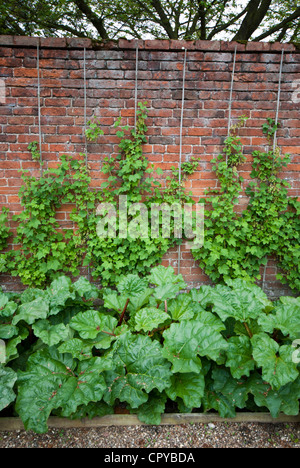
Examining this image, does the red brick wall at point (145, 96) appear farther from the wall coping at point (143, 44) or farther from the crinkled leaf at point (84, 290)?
the crinkled leaf at point (84, 290)

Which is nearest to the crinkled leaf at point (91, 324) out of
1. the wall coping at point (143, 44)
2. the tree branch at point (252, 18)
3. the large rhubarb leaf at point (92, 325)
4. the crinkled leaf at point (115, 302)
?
the large rhubarb leaf at point (92, 325)

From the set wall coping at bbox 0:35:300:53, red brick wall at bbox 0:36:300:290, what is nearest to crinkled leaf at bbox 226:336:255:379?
red brick wall at bbox 0:36:300:290

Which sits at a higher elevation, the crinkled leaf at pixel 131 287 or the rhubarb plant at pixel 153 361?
the crinkled leaf at pixel 131 287

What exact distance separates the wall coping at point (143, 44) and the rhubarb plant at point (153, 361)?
7.02ft

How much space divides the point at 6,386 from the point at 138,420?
78cm

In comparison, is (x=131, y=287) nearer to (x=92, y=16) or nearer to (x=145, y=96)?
(x=145, y=96)

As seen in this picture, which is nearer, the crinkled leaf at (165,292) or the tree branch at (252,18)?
the crinkled leaf at (165,292)

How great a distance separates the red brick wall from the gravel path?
6.75 feet

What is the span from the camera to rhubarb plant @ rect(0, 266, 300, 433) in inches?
66.2

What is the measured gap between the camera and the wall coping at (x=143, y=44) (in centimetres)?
275

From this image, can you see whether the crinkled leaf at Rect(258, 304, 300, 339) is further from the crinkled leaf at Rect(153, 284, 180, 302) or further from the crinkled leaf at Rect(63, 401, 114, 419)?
the crinkled leaf at Rect(63, 401, 114, 419)

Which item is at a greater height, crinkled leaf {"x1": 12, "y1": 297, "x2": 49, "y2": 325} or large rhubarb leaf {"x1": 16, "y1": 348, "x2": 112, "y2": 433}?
crinkled leaf {"x1": 12, "y1": 297, "x2": 49, "y2": 325}

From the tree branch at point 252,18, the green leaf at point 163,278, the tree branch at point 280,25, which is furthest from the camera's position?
the tree branch at point 280,25

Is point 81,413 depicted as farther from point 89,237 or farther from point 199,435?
point 89,237
